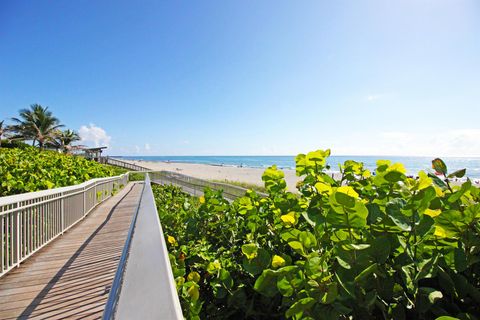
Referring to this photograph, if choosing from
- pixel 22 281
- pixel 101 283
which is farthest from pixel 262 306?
pixel 22 281

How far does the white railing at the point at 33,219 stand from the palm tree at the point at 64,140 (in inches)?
1606

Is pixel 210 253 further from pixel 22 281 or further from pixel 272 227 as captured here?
pixel 22 281

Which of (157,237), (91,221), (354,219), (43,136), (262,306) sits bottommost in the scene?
(91,221)

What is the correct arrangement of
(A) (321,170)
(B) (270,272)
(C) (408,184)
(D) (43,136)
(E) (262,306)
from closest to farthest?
(B) (270,272), (C) (408,184), (E) (262,306), (A) (321,170), (D) (43,136)

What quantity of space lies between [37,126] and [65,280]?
45.3 metres

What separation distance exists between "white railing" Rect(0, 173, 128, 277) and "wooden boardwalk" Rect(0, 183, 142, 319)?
0.60ft

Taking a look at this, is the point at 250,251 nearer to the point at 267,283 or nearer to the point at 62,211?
the point at 267,283

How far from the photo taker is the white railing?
403 centimetres

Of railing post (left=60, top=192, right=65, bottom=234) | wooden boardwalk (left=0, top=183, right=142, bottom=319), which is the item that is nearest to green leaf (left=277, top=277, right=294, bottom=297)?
wooden boardwalk (left=0, top=183, right=142, bottom=319)

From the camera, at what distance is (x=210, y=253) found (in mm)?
1387

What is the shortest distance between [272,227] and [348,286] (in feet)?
2.61

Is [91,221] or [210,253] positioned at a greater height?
[210,253]

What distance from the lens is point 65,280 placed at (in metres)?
3.72

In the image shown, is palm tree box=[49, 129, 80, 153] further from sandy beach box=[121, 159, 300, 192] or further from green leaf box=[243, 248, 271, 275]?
green leaf box=[243, 248, 271, 275]
